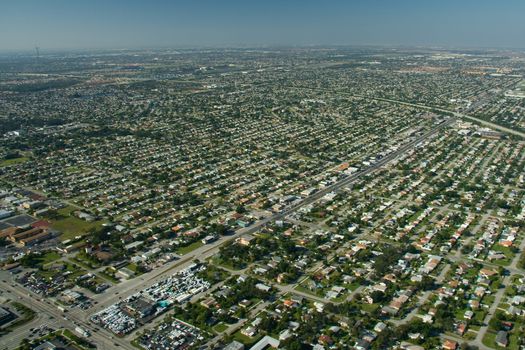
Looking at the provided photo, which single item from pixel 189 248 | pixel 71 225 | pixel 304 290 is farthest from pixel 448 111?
pixel 71 225

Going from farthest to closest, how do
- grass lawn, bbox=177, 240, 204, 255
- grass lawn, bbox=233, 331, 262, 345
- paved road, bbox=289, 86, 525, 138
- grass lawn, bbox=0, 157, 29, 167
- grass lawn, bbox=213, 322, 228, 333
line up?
paved road, bbox=289, 86, 525, 138, grass lawn, bbox=0, 157, 29, 167, grass lawn, bbox=177, 240, 204, 255, grass lawn, bbox=213, 322, 228, 333, grass lawn, bbox=233, 331, 262, 345

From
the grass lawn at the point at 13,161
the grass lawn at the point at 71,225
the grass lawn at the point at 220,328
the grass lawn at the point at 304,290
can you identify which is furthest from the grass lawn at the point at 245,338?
the grass lawn at the point at 13,161

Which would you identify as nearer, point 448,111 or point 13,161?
point 13,161

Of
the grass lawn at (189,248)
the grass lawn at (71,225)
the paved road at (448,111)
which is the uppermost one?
the paved road at (448,111)

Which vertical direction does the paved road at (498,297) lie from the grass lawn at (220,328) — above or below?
above

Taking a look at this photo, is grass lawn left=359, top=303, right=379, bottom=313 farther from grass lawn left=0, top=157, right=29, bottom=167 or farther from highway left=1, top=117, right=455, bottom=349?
grass lawn left=0, top=157, right=29, bottom=167

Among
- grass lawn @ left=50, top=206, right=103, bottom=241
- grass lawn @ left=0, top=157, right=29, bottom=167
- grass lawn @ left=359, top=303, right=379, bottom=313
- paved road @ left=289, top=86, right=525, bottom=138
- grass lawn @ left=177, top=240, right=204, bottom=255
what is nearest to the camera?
grass lawn @ left=359, top=303, right=379, bottom=313

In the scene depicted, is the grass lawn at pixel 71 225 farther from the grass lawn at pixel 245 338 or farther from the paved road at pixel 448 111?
the paved road at pixel 448 111

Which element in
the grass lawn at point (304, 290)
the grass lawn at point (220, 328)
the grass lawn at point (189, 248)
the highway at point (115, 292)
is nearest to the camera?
the highway at point (115, 292)

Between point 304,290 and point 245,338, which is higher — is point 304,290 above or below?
above

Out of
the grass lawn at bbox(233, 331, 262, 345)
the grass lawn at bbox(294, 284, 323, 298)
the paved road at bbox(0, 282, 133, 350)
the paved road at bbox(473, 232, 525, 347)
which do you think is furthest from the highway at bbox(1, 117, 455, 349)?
the paved road at bbox(473, 232, 525, 347)

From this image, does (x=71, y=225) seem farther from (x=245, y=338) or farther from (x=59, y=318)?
(x=245, y=338)

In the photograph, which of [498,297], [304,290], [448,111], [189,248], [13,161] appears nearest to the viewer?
[498,297]
